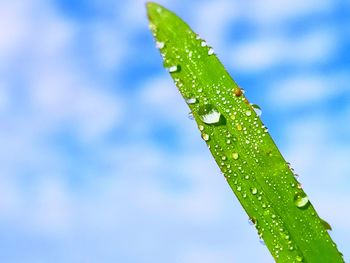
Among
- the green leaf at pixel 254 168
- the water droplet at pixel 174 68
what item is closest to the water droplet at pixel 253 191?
the green leaf at pixel 254 168

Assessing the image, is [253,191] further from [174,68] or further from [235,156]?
[174,68]

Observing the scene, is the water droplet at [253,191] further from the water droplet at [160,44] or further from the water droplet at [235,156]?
the water droplet at [160,44]

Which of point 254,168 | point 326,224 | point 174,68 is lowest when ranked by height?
point 326,224

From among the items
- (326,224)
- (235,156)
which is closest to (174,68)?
(235,156)

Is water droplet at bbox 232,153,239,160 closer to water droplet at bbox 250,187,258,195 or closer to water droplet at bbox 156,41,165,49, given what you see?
water droplet at bbox 250,187,258,195

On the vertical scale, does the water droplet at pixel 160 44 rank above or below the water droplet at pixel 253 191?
above

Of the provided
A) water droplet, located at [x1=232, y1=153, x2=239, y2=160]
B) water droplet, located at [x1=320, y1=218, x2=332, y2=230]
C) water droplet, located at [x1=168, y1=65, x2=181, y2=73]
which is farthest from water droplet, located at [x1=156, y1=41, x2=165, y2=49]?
water droplet, located at [x1=320, y1=218, x2=332, y2=230]

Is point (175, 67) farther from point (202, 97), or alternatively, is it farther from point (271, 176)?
point (271, 176)

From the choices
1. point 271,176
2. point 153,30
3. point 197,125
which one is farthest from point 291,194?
point 153,30
